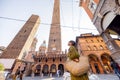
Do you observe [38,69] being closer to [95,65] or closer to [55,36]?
[95,65]

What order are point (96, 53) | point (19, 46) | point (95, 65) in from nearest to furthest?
point (96, 53) < point (95, 65) < point (19, 46)

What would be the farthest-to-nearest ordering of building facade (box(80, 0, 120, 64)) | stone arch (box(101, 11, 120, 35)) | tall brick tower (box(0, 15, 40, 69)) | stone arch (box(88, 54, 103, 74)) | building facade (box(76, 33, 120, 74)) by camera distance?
building facade (box(76, 33, 120, 74)) < stone arch (box(88, 54, 103, 74)) < tall brick tower (box(0, 15, 40, 69)) < stone arch (box(101, 11, 120, 35)) < building facade (box(80, 0, 120, 64))

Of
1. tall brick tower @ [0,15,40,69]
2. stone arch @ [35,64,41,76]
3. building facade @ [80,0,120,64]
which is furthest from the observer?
stone arch @ [35,64,41,76]

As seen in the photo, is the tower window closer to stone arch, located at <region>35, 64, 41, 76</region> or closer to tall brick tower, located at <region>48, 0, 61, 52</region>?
stone arch, located at <region>35, 64, 41, 76</region>

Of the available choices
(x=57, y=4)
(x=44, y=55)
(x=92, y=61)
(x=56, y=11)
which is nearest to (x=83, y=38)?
(x=92, y=61)

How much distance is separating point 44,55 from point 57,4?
28.2 metres

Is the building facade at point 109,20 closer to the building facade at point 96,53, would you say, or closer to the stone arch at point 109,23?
the stone arch at point 109,23

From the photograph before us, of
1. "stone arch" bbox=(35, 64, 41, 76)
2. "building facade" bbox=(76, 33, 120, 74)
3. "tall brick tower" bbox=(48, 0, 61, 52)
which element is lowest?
"stone arch" bbox=(35, 64, 41, 76)

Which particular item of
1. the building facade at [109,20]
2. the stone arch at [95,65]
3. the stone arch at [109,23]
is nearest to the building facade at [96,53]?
the stone arch at [95,65]

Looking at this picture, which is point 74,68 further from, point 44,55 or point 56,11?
point 56,11

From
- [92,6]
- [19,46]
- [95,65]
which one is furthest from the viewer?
[19,46]

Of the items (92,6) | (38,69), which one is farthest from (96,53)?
(38,69)

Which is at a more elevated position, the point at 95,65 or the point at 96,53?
the point at 96,53

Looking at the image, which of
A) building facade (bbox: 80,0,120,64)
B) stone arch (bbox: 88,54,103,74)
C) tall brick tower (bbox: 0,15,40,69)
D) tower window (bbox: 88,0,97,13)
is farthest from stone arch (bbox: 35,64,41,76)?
tower window (bbox: 88,0,97,13)
